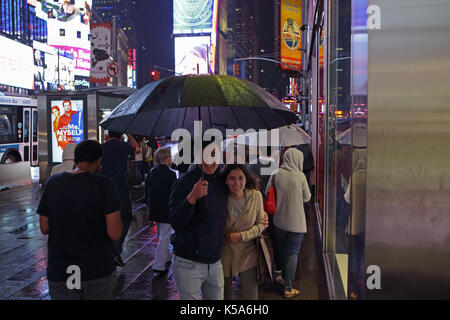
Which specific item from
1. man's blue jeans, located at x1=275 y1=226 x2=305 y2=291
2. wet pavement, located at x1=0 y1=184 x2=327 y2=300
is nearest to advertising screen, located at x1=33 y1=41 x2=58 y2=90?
wet pavement, located at x1=0 y1=184 x2=327 y2=300

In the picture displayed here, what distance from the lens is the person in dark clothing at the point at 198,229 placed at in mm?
3741

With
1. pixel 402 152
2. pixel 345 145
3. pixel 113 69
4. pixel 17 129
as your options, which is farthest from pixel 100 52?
pixel 402 152

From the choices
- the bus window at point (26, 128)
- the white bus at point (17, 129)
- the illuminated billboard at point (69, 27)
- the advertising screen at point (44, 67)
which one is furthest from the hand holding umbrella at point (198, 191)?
the illuminated billboard at point (69, 27)

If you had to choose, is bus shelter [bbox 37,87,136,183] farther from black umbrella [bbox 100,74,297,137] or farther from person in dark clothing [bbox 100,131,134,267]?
black umbrella [bbox 100,74,297,137]

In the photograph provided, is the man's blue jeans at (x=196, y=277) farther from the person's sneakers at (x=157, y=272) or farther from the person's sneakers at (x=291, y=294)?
the person's sneakers at (x=157, y=272)

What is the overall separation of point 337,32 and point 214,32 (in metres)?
108

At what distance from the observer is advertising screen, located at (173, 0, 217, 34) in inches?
4222

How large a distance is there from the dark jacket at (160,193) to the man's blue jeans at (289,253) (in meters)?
1.73

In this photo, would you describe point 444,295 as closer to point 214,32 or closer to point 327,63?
point 327,63

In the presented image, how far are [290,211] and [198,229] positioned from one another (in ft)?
7.58

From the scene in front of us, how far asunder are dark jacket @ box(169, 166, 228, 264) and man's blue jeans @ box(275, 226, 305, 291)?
2183 mm

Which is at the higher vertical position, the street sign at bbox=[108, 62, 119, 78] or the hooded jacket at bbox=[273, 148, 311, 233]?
the street sign at bbox=[108, 62, 119, 78]

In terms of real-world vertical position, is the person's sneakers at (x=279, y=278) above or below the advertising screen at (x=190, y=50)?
below
